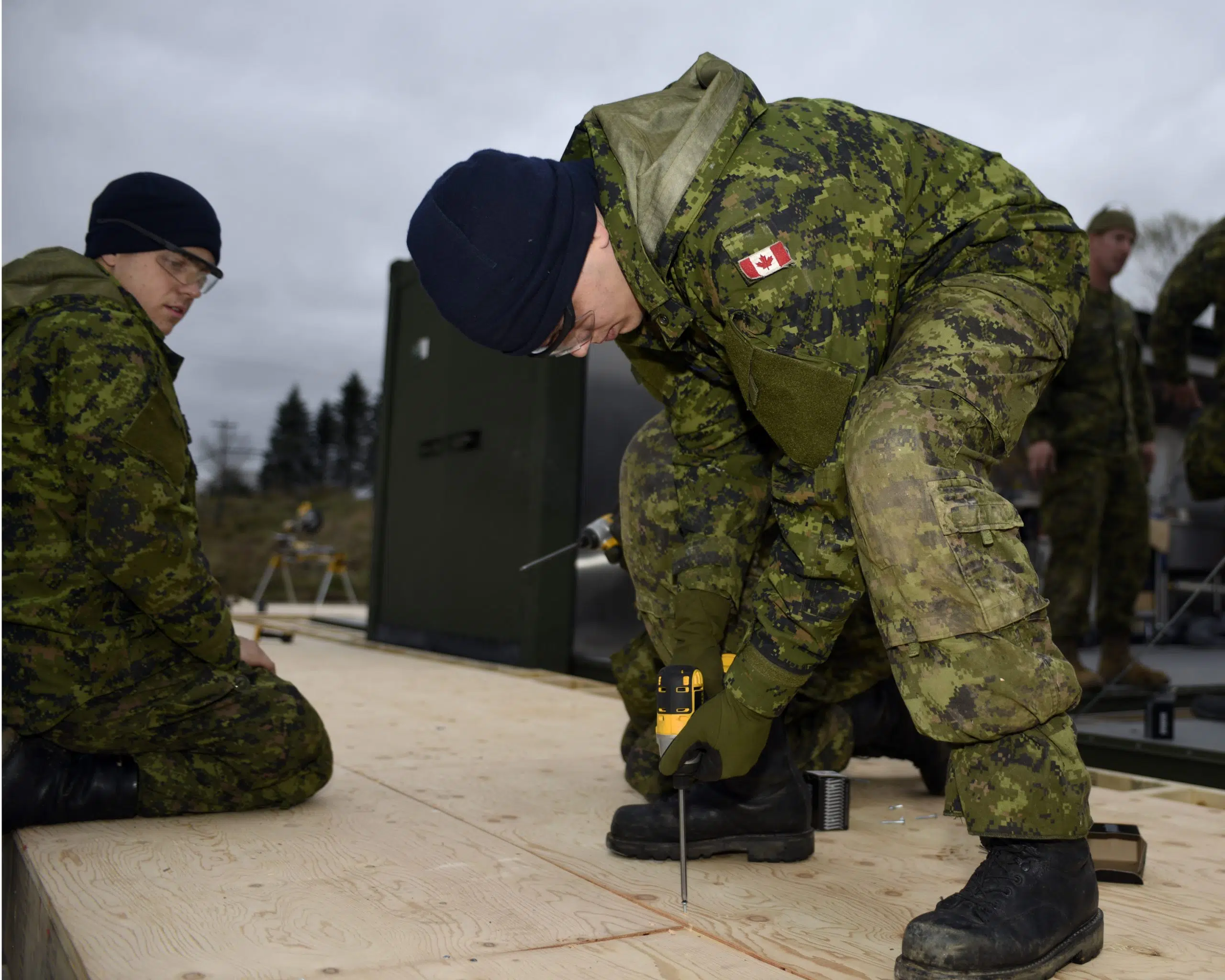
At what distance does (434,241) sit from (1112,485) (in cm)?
318

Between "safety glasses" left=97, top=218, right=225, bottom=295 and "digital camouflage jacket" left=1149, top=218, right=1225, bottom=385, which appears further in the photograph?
"digital camouflage jacket" left=1149, top=218, right=1225, bottom=385

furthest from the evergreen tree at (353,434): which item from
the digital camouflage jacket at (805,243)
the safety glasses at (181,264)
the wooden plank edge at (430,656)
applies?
the digital camouflage jacket at (805,243)

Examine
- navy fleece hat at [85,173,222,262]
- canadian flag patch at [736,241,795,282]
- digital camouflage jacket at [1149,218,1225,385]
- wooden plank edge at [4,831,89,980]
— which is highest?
digital camouflage jacket at [1149,218,1225,385]

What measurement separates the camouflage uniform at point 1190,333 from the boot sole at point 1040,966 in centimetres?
222

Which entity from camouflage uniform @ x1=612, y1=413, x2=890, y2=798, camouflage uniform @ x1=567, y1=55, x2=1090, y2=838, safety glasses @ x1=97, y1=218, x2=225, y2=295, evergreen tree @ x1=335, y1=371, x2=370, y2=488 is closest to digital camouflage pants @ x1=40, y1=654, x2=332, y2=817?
camouflage uniform @ x1=612, y1=413, x2=890, y2=798

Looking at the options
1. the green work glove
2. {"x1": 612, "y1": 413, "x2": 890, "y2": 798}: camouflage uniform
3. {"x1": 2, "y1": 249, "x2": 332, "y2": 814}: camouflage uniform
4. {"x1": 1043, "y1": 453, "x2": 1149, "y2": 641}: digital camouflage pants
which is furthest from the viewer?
{"x1": 1043, "y1": 453, "x2": 1149, "y2": 641}: digital camouflage pants

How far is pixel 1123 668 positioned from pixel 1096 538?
0.47 m

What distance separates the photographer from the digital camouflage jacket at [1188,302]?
3082 mm

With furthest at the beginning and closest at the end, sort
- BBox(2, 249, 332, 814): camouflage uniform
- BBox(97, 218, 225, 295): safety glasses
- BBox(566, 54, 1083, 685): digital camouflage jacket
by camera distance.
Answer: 1. BBox(97, 218, 225, 295): safety glasses
2. BBox(2, 249, 332, 814): camouflage uniform
3. BBox(566, 54, 1083, 685): digital camouflage jacket

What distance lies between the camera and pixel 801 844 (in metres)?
1.56

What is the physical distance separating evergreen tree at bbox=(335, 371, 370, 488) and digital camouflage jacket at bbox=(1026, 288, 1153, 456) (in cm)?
1540

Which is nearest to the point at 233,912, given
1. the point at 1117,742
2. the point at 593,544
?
the point at 593,544

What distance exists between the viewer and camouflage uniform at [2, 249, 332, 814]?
1.65m

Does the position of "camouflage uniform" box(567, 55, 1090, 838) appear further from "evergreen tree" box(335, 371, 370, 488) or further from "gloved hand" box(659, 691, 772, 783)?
"evergreen tree" box(335, 371, 370, 488)
